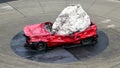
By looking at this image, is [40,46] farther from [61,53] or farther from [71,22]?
[71,22]

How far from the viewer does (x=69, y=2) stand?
67.7 feet

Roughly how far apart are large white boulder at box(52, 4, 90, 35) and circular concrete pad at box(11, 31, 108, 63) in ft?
3.11

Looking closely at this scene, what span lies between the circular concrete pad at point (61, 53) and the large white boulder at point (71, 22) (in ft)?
3.11

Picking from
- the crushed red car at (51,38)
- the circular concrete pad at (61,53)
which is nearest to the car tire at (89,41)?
A: the crushed red car at (51,38)

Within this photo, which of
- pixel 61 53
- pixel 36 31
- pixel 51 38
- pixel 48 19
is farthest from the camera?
pixel 48 19

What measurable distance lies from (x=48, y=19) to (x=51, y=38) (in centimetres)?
442

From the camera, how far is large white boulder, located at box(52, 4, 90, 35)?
1370 cm

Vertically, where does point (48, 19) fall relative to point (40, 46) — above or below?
below

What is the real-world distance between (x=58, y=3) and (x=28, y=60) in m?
8.81

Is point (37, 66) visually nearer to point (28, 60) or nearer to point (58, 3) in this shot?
point (28, 60)

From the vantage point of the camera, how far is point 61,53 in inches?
522

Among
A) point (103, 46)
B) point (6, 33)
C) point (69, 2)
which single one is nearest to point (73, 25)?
point (103, 46)

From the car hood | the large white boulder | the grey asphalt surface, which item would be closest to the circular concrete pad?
the grey asphalt surface

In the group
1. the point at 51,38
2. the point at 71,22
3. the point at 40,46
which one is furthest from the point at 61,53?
the point at 71,22
